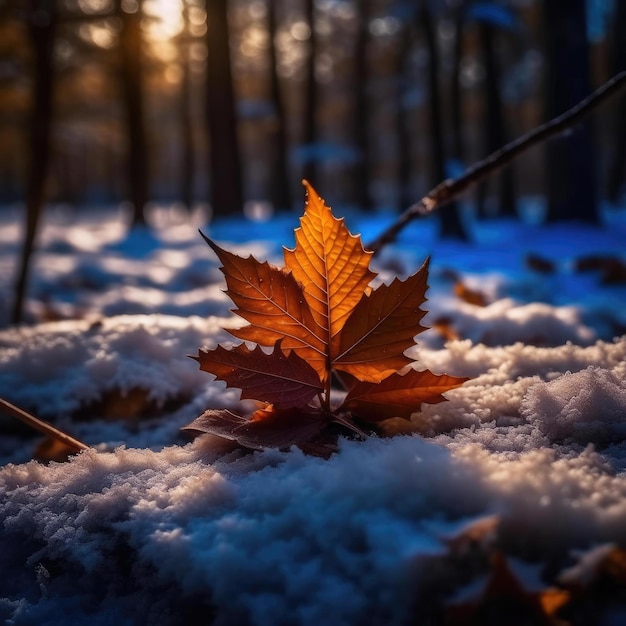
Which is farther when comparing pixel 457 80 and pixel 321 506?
pixel 457 80

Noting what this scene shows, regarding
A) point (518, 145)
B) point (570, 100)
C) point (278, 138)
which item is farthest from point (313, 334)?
point (278, 138)

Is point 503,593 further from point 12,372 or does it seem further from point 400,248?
point 400,248

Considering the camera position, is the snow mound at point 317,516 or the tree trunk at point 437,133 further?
the tree trunk at point 437,133

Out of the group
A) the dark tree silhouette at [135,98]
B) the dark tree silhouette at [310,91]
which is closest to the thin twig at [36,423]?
the dark tree silhouette at [135,98]

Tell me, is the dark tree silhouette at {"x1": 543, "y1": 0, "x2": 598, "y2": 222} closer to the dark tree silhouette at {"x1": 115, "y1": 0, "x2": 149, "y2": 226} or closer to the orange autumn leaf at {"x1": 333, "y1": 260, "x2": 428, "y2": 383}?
the dark tree silhouette at {"x1": 115, "y1": 0, "x2": 149, "y2": 226}

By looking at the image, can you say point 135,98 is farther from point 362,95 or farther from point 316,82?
point 362,95

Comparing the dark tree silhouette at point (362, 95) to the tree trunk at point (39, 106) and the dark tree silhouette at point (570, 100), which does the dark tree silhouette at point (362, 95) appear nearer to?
the dark tree silhouette at point (570, 100)
